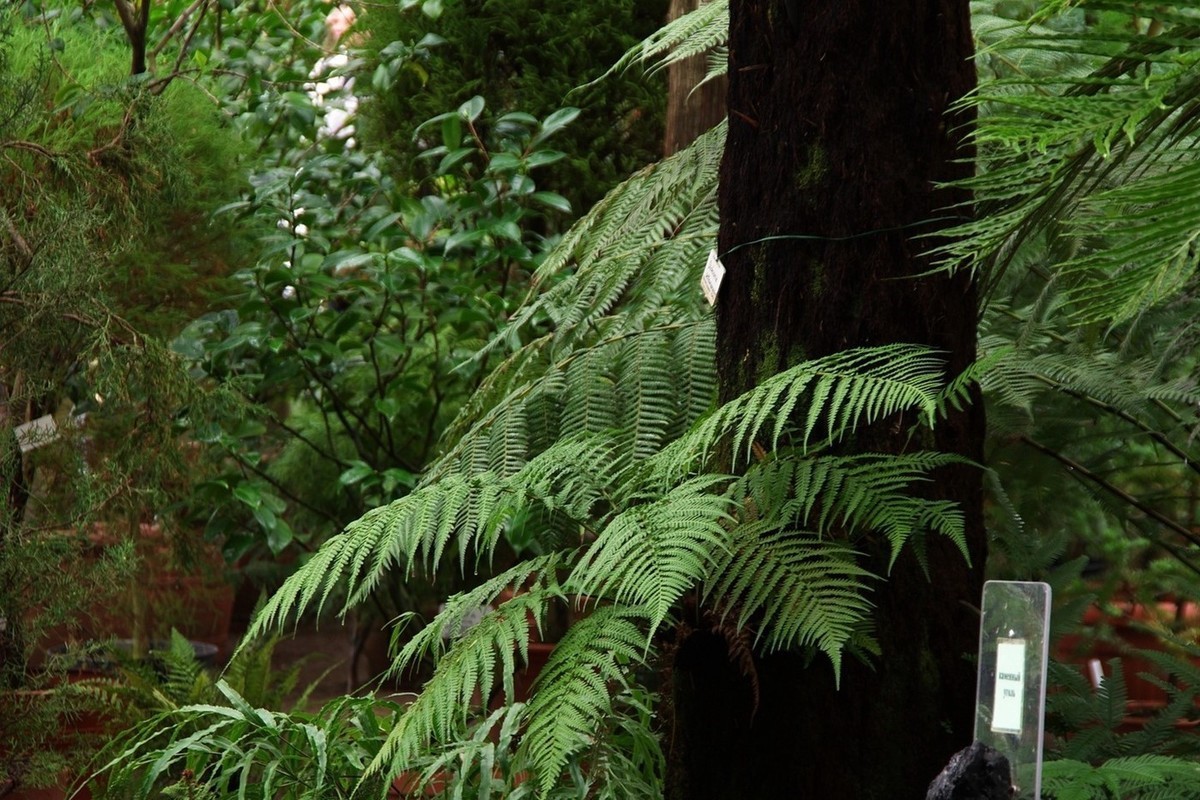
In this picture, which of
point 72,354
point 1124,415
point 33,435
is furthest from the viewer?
point 72,354

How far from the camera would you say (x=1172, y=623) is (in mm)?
2684

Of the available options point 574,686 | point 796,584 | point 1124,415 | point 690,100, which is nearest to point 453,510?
point 574,686

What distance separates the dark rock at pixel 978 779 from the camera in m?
1.02

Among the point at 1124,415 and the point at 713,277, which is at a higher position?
the point at 713,277

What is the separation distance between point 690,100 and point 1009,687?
70.9 inches

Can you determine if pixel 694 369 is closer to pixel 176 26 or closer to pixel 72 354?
pixel 72 354

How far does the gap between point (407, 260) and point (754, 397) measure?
1.63m

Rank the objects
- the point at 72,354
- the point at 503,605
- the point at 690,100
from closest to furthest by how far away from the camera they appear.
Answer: the point at 503,605 → the point at 72,354 → the point at 690,100

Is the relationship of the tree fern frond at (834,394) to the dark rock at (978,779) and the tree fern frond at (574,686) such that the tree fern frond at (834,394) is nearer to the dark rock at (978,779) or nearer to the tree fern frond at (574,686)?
the tree fern frond at (574,686)

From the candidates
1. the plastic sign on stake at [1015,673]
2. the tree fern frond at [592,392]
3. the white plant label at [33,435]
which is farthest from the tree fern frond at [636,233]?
the white plant label at [33,435]

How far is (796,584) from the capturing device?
3.59ft

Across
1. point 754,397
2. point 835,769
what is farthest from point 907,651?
point 754,397

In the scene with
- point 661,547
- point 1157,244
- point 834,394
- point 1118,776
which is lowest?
point 1118,776

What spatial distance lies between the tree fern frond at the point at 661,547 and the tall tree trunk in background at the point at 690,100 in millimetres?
1568
